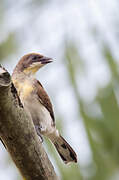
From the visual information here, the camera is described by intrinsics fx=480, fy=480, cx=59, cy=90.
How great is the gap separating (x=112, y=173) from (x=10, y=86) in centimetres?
123

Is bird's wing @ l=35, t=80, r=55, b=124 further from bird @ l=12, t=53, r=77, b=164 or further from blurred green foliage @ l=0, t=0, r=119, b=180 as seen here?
blurred green foliage @ l=0, t=0, r=119, b=180

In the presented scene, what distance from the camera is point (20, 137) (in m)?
2.65

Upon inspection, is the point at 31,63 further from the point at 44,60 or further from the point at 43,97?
the point at 43,97

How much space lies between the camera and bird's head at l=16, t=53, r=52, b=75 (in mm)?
4547

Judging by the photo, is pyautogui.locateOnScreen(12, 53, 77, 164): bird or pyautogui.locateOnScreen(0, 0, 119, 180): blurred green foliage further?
pyautogui.locateOnScreen(12, 53, 77, 164): bird

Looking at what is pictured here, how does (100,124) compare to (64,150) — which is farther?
(64,150)

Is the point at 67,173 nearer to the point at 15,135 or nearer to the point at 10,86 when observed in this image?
the point at 15,135

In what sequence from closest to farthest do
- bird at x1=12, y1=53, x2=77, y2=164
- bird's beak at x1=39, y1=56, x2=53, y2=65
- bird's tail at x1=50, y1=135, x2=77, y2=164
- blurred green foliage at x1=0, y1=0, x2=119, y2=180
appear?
blurred green foliage at x1=0, y1=0, x2=119, y2=180 → bird's tail at x1=50, y1=135, x2=77, y2=164 → bird at x1=12, y1=53, x2=77, y2=164 → bird's beak at x1=39, y1=56, x2=53, y2=65

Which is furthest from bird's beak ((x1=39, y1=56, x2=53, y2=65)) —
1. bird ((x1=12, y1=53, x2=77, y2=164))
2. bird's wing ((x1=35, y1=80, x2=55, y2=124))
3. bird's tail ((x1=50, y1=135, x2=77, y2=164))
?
bird's tail ((x1=50, y1=135, x2=77, y2=164))

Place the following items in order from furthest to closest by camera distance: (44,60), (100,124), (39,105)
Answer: (44,60), (39,105), (100,124)

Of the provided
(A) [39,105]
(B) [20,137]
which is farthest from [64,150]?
(B) [20,137]

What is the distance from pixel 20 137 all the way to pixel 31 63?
1.98 metres

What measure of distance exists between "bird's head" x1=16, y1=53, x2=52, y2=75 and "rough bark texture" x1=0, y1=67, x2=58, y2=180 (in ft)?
Result: 5.88

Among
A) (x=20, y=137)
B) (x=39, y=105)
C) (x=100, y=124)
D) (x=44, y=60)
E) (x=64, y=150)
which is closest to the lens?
(x=20, y=137)
